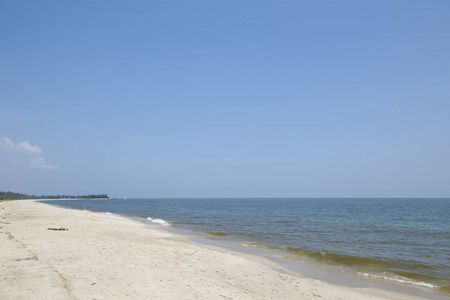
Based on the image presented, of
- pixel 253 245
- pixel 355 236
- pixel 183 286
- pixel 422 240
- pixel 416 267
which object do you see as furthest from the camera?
pixel 355 236

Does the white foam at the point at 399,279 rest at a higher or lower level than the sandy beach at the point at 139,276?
lower

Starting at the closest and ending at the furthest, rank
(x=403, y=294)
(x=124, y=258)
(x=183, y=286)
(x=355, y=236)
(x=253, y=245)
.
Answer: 1. (x=183, y=286)
2. (x=403, y=294)
3. (x=124, y=258)
4. (x=253, y=245)
5. (x=355, y=236)

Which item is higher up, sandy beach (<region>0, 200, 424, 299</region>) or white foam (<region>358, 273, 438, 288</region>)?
sandy beach (<region>0, 200, 424, 299</region>)

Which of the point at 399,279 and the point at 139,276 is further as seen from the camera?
the point at 399,279

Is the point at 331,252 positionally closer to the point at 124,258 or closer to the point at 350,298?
the point at 350,298

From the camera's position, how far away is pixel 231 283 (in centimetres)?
1027

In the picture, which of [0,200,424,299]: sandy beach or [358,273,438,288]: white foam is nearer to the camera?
[0,200,424,299]: sandy beach

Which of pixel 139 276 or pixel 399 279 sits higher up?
pixel 139 276

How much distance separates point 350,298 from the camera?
387 inches

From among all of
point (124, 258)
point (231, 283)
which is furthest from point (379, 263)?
point (124, 258)

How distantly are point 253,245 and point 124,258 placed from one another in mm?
11025

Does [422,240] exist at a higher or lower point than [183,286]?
lower

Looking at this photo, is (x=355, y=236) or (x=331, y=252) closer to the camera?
(x=331, y=252)

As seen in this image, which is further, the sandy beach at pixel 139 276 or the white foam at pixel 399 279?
the white foam at pixel 399 279
